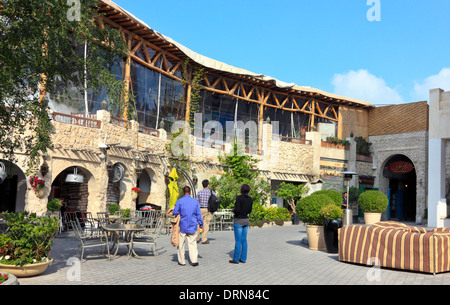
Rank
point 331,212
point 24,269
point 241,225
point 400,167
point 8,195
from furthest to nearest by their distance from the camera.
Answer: point 400,167
point 8,195
point 331,212
point 241,225
point 24,269

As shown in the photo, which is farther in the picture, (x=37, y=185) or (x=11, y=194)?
(x=11, y=194)

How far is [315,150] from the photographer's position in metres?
26.9

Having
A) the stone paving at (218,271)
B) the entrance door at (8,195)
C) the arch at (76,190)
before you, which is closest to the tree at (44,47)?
the stone paving at (218,271)

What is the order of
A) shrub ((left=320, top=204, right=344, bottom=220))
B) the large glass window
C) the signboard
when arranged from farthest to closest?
the signboard < the large glass window < shrub ((left=320, top=204, right=344, bottom=220))

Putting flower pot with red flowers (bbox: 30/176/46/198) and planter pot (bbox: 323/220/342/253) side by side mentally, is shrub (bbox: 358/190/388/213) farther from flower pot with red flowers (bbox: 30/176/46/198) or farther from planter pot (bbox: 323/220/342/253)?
flower pot with red flowers (bbox: 30/176/46/198)

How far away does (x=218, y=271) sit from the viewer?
27.2 ft

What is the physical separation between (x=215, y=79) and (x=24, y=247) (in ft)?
58.5

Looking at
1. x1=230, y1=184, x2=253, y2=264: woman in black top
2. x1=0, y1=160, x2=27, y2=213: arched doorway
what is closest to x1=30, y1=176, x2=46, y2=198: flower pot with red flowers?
x1=0, y1=160, x2=27, y2=213: arched doorway

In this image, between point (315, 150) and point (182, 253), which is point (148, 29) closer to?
point (182, 253)

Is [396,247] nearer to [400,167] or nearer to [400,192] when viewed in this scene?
[400,167]

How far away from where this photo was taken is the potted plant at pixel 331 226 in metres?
11.2

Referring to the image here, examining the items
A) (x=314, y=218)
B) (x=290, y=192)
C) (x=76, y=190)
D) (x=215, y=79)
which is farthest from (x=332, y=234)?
(x=215, y=79)

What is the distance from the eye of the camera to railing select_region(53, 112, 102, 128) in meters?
15.0

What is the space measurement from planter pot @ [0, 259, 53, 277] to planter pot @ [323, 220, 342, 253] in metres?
7.09
